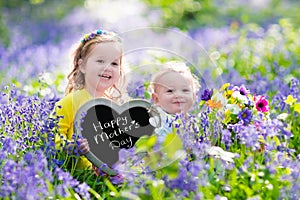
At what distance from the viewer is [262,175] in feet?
9.18

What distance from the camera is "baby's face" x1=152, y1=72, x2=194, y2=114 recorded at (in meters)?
3.46

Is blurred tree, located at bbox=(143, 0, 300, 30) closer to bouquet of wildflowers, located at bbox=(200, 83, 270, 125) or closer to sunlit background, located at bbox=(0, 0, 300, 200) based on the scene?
sunlit background, located at bbox=(0, 0, 300, 200)

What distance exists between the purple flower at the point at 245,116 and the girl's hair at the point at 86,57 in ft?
2.31

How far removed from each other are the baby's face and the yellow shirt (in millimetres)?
443

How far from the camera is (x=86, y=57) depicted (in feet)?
12.0

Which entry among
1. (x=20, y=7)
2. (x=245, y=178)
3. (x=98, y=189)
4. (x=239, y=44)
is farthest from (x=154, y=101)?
(x=20, y=7)

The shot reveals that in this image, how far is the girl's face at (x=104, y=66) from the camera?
3.52 metres

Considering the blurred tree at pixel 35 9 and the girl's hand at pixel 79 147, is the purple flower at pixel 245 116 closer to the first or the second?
the girl's hand at pixel 79 147

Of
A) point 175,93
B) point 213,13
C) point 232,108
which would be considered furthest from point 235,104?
point 213,13

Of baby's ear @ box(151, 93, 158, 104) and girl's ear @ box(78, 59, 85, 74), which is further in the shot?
girl's ear @ box(78, 59, 85, 74)

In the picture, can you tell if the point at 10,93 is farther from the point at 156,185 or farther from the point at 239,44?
the point at 239,44

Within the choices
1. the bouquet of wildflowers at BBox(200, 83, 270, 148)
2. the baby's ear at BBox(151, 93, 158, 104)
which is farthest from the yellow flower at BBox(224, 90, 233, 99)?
the baby's ear at BBox(151, 93, 158, 104)

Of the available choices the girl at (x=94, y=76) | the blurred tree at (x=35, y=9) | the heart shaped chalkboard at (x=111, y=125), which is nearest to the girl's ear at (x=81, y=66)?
the girl at (x=94, y=76)

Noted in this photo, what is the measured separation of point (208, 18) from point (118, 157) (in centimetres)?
707
